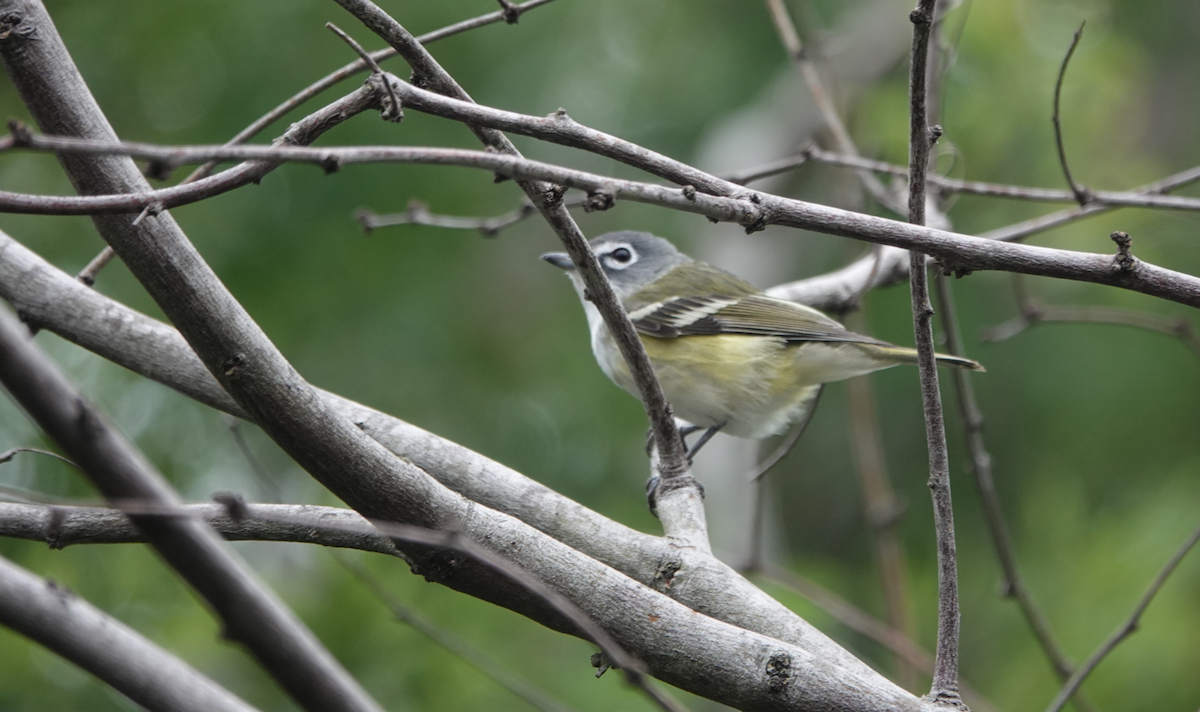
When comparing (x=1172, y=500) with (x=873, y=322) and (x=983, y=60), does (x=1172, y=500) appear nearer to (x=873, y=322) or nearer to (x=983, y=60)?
(x=873, y=322)

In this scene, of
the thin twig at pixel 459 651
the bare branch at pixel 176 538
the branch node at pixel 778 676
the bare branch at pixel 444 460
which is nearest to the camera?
the bare branch at pixel 176 538

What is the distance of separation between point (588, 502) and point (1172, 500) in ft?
9.56

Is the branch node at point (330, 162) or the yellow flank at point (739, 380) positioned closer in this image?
the branch node at point (330, 162)

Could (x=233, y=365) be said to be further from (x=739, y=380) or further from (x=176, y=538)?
(x=739, y=380)

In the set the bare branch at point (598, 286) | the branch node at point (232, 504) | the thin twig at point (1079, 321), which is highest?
the thin twig at point (1079, 321)

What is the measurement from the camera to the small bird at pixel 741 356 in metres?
3.84

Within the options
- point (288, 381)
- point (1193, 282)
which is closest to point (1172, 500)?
point (1193, 282)

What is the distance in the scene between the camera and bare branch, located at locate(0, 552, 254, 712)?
994 millimetres

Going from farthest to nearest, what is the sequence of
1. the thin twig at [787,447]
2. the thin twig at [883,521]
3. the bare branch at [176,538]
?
1. the thin twig at [883,521]
2. the thin twig at [787,447]
3. the bare branch at [176,538]

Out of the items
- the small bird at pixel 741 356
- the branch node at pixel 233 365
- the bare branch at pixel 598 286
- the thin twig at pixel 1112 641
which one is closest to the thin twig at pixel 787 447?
the small bird at pixel 741 356

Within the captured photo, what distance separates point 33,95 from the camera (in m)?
1.39

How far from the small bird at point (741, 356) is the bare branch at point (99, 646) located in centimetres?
273

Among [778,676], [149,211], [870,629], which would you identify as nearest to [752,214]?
[778,676]

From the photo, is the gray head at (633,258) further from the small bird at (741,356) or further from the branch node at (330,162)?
the branch node at (330,162)
